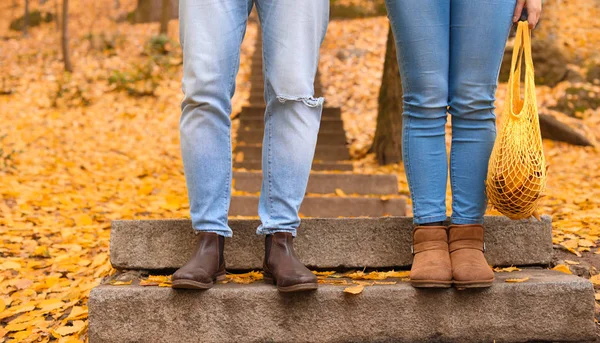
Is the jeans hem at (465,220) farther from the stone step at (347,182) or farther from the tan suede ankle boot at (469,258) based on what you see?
the stone step at (347,182)

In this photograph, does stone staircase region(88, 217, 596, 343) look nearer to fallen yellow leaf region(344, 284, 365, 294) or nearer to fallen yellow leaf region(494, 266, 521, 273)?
fallen yellow leaf region(344, 284, 365, 294)

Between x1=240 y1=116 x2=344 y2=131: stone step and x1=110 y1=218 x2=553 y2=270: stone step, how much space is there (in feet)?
17.9

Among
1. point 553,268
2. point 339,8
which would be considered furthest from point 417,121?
point 339,8

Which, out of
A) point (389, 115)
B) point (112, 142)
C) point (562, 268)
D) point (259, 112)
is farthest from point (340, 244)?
point (112, 142)

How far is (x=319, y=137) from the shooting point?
756 centimetres

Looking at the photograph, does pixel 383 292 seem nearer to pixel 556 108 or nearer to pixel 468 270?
pixel 468 270

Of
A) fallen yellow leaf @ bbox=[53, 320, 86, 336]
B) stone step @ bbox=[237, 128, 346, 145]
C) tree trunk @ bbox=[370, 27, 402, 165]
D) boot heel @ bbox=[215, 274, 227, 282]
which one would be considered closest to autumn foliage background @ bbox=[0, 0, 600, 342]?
fallen yellow leaf @ bbox=[53, 320, 86, 336]

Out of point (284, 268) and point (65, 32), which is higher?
point (65, 32)

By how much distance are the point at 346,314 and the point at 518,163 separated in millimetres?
747

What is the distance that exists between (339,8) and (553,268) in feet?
41.7

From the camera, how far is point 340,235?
7.76 ft

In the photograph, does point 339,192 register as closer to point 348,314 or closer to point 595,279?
point 595,279

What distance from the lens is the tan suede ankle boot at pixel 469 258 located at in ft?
6.50

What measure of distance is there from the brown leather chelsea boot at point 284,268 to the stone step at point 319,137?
5.50 metres
